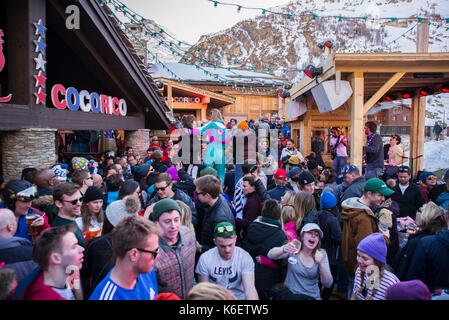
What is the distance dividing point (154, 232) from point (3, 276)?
906mm

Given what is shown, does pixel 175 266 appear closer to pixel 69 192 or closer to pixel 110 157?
pixel 69 192

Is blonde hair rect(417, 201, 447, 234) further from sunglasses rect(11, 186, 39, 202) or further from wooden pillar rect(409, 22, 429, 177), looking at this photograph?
wooden pillar rect(409, 22, 429, 177)

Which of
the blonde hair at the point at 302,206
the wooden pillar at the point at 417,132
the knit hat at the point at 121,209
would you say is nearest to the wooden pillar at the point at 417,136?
the wooden pillar at the point at 417,132

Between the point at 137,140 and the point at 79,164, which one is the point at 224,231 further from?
the point at 137,140

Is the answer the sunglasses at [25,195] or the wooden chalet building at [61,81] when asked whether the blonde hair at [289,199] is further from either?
the wooden chalet building at [61,81]

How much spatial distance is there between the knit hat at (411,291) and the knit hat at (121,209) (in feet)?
7.62

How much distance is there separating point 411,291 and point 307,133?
11.8m

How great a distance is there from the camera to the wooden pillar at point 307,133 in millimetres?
13023

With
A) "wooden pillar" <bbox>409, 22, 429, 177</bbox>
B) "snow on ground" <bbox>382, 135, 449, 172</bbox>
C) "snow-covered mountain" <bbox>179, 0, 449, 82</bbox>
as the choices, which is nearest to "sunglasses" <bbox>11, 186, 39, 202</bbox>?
"wooden pillar" <bbox>409, 22, 429, 177</bbox>

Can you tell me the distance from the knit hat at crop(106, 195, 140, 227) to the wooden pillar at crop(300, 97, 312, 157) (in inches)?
423

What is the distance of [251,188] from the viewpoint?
460 cm

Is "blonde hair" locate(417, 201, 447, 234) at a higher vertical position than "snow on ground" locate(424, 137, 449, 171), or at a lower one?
lower

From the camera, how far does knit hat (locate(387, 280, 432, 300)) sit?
1.89 meters

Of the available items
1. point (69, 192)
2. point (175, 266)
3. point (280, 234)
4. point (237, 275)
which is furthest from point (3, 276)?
point (280, 234)
